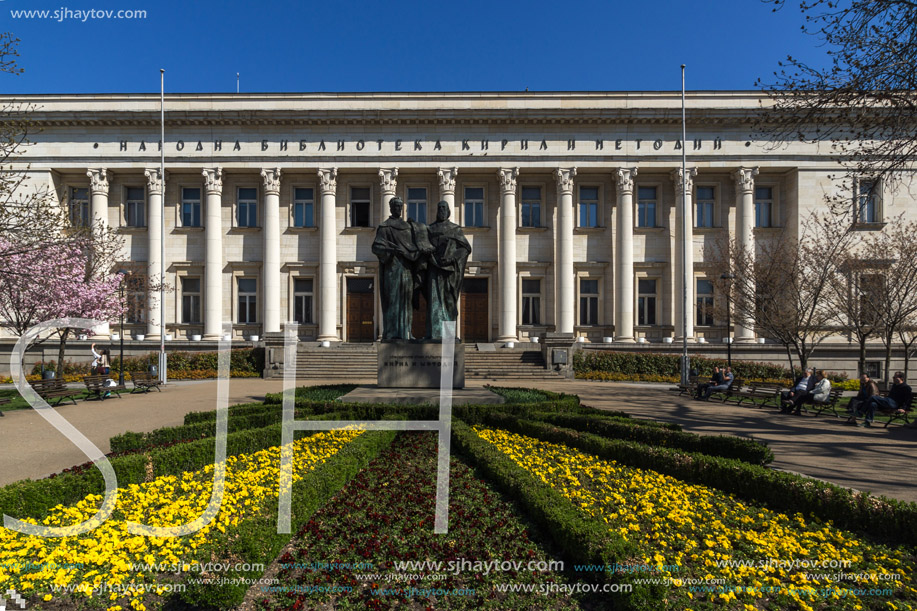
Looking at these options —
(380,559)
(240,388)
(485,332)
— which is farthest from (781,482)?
(485,332)

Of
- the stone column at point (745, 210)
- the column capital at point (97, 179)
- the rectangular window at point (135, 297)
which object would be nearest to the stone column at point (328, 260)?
the rectangular window at point (135, 297)

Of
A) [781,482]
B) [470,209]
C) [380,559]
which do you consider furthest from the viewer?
[470,209]

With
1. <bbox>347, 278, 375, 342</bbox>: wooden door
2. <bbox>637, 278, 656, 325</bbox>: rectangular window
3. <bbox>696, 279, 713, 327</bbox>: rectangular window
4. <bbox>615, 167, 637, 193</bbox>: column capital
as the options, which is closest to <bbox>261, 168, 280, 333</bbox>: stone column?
<bbox>347, 278, 375, 342</bbox>: wooden door

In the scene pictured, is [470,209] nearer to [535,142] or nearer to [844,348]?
[535,142]

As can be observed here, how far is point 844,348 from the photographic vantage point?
31.0m

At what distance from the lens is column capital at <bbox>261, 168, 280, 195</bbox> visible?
109 feet

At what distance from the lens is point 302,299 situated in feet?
114

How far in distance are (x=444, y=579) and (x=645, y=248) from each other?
3299 centimetres

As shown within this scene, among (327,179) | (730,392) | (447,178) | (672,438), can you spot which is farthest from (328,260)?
(672,438)

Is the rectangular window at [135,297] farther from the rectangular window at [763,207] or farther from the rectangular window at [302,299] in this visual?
the rectangular window at [763,207]

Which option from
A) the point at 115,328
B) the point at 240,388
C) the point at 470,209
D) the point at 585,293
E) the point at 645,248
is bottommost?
the point at 240,388

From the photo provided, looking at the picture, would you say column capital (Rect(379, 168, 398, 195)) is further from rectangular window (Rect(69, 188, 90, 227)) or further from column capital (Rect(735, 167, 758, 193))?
column capital (Rect(735, 167, 758, 193))

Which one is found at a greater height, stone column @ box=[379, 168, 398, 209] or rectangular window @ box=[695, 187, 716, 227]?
stone column @ box=[379, 168, 398, 209]

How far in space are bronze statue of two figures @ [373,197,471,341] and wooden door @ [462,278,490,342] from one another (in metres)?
21.5
